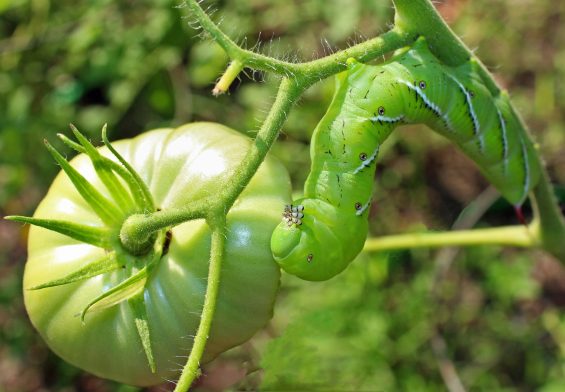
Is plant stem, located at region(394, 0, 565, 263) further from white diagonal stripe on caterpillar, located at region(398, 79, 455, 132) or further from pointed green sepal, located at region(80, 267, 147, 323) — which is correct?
pointed green sepal, located at region(80, 267, 147, 323)

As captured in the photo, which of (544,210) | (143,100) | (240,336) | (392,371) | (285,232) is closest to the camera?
(285,232)

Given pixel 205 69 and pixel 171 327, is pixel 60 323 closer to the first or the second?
pixel 171 327

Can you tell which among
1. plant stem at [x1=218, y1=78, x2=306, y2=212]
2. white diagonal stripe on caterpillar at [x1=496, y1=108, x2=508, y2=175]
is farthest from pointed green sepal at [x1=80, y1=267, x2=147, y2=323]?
white diagonal stripe on caterpillar at [x1=496, y1=108, x2=508, y2=175]

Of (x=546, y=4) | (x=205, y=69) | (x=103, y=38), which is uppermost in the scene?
(x=103, y=38)

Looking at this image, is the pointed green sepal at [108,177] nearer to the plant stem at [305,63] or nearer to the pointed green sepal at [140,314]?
the pointed green sepal at [140,314]

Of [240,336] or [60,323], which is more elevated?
[60,323]

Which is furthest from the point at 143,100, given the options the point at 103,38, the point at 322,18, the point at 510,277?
the point at 510,277

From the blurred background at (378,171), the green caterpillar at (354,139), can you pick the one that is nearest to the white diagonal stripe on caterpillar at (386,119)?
the green caterpillar at (354,139)

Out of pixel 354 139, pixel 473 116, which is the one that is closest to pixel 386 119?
pixel 354 139

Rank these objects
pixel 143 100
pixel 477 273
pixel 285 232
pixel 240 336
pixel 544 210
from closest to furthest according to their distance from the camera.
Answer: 1. pixel 285 232
2. pixel 240 336
3. pixel 544 210
4. pixel 477 273
5. pixel 143 100
